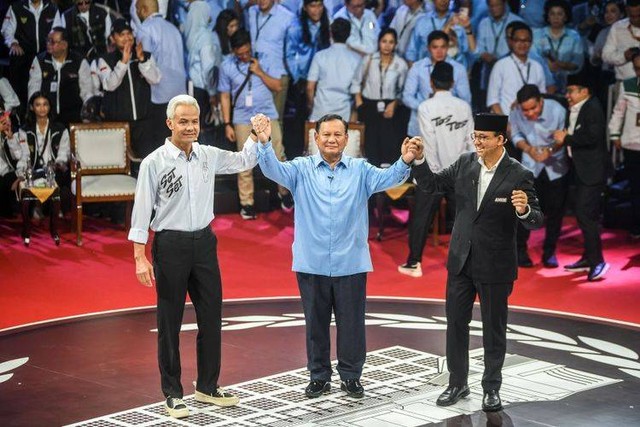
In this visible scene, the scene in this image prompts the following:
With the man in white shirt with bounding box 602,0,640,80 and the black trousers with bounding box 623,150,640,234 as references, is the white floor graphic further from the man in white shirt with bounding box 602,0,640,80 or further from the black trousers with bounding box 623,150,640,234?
the man in white shirt with bounding box 602,0,640,80

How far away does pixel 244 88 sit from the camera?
12.9m

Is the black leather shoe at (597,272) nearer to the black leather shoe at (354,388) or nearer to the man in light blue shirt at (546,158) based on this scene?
the man in light blue shirt at (546,158)

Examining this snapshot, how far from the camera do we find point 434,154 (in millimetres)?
11039

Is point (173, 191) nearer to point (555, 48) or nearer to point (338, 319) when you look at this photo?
point (338, 319)

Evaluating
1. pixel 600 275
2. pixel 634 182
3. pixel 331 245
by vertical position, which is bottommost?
pixel 600 275

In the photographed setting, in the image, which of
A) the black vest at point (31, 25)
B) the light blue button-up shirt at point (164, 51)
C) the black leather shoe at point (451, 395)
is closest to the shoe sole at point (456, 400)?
the black leather shoe at point (451, 395)

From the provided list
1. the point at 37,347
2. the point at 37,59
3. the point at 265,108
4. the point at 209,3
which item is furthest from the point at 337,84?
the point at 37,347

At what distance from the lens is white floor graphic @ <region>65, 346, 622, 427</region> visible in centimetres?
668

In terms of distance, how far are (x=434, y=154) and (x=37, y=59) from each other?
440cm

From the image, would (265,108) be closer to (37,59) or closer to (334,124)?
(37,59)

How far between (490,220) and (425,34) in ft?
21.4

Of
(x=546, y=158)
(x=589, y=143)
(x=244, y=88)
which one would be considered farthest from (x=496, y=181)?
(x=244, y=88)

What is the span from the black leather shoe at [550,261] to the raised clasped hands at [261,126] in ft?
16.5

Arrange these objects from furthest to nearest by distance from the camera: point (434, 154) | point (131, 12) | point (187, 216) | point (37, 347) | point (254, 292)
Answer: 1. point (131, 12)
2. point (434, 154)
3. point (254, 292)
4. point (37, 347)
5. point (187, 216)
